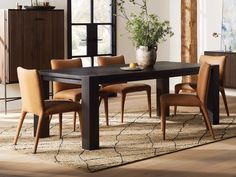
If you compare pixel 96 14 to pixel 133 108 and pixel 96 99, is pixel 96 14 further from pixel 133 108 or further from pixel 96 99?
pixel 96 99

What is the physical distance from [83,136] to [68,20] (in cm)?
399

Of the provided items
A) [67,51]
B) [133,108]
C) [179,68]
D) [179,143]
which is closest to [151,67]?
[179,68]

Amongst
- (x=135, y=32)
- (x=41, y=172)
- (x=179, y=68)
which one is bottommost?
(x=41, y=172)

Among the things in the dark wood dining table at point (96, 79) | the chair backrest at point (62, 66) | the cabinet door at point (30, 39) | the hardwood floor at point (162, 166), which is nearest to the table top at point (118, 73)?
the dark wood dining table at point (96, 79)

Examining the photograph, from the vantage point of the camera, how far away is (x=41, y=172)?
4711 millimetres

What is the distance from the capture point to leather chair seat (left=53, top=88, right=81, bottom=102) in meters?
6.43

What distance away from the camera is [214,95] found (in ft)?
22.5

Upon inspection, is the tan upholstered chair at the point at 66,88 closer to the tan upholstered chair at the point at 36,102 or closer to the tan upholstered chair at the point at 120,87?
the tan upholstered chair at the point at 120,87

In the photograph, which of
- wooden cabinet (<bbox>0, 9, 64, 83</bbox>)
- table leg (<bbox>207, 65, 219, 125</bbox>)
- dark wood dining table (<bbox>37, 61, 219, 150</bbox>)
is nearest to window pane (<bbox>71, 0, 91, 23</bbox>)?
wooden cabinet (<bbox>0, 9, 64, 83</bbox>)

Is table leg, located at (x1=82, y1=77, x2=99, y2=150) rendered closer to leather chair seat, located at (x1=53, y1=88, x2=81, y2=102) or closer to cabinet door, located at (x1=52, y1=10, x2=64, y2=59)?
leather chair seat, located at (x1=53, y1=88, x2=81, y2=102)

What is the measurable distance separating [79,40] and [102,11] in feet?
2.45

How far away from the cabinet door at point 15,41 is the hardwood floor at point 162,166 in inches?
102

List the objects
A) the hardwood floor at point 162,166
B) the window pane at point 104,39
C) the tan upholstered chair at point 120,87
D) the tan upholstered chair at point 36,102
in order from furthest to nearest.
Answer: the window pane at point 104,39 → the tan upholstered chair at point 120,87 → the tan upholstered chair at point 36,102 → the hardwood floor at point 162,166

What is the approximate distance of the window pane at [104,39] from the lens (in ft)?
31.9
